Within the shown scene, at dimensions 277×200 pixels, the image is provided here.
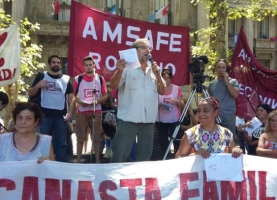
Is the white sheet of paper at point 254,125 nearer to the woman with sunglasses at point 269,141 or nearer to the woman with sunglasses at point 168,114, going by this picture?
the woman with sunglasses at point 168,114

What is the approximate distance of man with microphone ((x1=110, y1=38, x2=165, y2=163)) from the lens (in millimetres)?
6394

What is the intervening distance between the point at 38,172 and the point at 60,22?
88.6 ft

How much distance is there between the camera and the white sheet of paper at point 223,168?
5199 mm

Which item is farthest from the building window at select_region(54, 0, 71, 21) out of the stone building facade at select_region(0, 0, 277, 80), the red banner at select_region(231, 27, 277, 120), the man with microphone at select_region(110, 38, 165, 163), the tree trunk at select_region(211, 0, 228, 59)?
the man with microphone at select_region(110, 38, 165, 163)

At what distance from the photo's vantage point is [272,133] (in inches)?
259

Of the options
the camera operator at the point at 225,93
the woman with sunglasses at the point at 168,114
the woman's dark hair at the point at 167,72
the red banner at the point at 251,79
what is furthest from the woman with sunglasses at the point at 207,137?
the red banner at the point at 251,79

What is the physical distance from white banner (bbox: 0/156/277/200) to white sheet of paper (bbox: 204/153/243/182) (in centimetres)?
7

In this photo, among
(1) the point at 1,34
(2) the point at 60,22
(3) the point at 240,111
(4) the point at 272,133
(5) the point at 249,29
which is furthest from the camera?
(5) the point at 249,29

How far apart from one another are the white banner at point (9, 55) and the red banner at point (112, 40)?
0.89 metres

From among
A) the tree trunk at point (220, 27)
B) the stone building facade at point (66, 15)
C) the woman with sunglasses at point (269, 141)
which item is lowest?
the woman with sunglasses at point (269, 141)

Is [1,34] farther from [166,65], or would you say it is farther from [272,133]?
[272,133]

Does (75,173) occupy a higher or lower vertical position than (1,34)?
lower

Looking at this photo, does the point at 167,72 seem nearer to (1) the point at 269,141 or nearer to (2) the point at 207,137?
(1) the point at 269,141

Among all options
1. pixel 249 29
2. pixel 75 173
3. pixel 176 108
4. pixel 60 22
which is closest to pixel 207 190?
pixel 75 173
